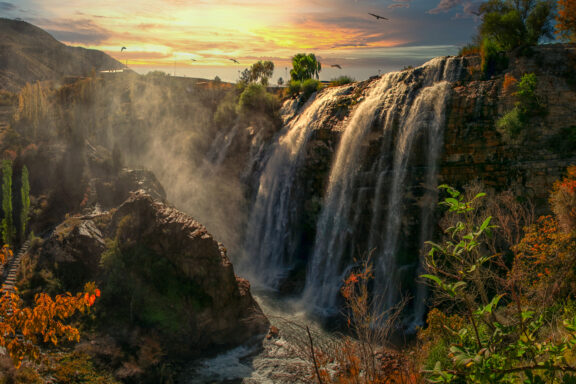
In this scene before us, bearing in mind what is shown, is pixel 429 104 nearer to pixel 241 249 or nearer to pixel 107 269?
pixel 241 249

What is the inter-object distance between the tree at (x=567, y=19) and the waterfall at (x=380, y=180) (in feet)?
19.4

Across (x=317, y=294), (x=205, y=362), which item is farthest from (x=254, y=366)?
(x=317, y=294)

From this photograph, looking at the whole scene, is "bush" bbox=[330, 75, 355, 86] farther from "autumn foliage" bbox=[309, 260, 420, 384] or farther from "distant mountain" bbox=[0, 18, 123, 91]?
"distant mountain" bbox=[0, 18, 123, 91]

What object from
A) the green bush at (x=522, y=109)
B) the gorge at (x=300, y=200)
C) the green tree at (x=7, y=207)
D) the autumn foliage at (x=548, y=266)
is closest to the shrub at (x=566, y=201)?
the autumn foliage at (x=548, y=266)

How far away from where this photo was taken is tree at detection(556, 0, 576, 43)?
2248 cm

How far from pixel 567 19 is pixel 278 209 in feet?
69.4

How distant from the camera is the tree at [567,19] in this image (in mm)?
22484

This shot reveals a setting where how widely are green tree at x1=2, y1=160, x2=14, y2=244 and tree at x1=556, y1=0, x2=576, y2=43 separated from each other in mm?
38006

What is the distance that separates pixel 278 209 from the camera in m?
29.6

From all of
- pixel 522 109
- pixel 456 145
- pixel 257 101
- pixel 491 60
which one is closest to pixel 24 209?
pixel 257 101

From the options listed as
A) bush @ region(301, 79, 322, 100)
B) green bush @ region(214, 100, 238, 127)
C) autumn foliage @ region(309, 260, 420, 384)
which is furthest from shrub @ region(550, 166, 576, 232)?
green bush @ region(214, 100, 238, 127)

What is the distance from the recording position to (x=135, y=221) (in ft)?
67.5

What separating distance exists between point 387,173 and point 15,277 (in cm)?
2168

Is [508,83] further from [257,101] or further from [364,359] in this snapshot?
[257,101]
